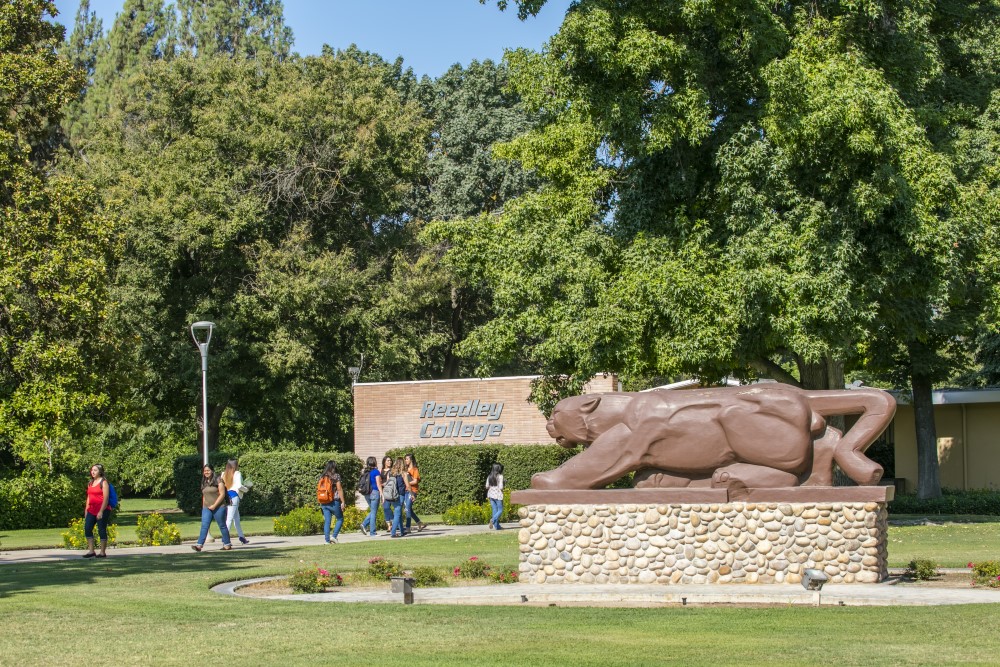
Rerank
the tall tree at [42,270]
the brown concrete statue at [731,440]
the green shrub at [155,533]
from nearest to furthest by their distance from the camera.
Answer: the brown concrete statue at [731,440] < the green shrub at [155,533] < the tall tree at [42,270]

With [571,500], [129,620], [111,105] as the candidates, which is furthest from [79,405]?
[111,105]

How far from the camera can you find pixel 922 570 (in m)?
16.5

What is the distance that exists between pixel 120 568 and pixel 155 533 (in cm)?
688

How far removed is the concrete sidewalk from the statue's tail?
10.4 metres

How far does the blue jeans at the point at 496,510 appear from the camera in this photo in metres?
28.2

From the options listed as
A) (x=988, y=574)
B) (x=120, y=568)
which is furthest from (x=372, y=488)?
(x=988, y=574)

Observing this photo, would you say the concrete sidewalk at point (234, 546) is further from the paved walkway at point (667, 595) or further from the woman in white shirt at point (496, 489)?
the paved walkway at point (667, 595)

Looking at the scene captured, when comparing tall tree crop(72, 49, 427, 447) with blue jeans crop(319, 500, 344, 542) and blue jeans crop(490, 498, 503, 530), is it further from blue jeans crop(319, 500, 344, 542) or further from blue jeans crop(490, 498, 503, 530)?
blue jeans crop(319, 500, 344, 542)

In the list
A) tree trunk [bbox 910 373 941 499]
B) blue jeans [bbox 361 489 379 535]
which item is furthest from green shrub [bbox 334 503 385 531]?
tree trunk [bbox 910 373 941 499]

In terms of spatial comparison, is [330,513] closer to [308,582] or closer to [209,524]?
[209,524]

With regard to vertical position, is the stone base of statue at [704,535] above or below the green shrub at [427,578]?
above

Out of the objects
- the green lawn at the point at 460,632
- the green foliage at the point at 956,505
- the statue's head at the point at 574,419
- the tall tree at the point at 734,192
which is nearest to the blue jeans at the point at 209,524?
the tall tree at the point at 734,192

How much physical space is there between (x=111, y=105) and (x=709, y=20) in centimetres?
3534

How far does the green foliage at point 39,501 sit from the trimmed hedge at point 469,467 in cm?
879
